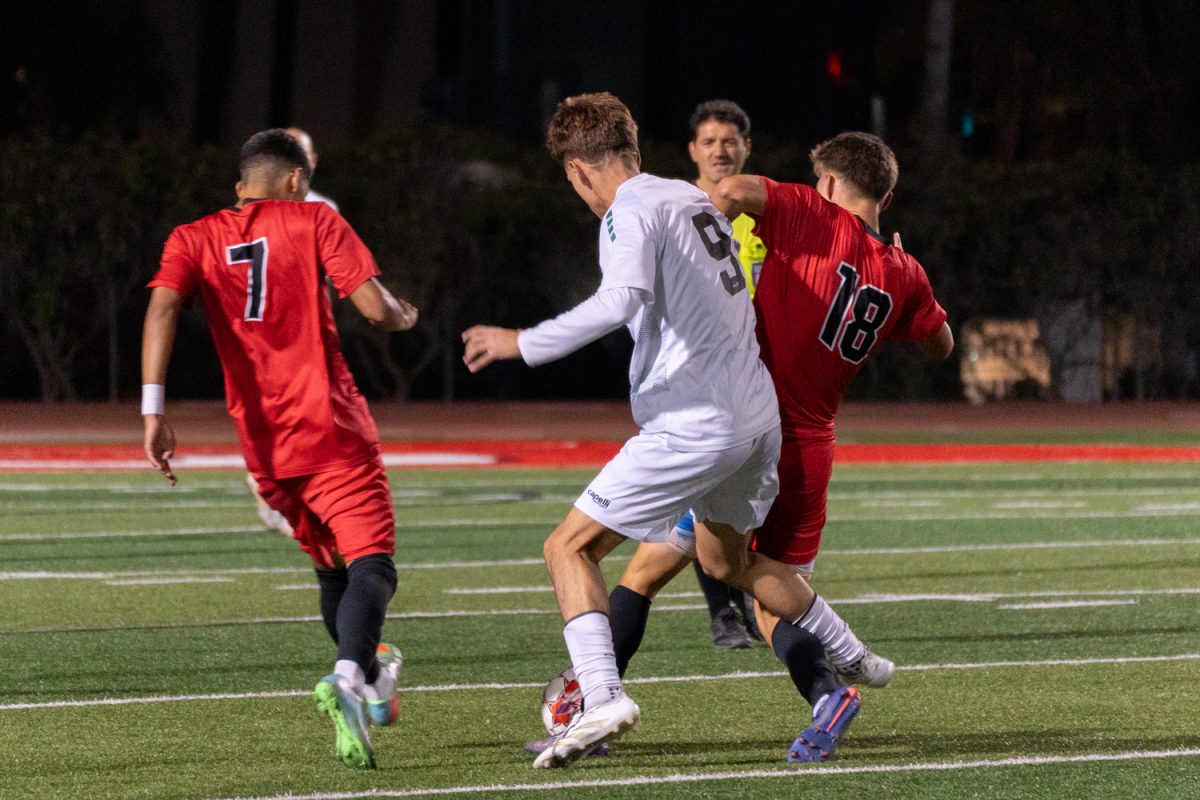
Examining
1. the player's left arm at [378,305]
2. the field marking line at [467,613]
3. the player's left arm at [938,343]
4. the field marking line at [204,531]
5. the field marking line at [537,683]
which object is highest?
the player's left arm at [378,305]

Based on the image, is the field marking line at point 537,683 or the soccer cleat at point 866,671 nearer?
the soccer cleat at point 866,671

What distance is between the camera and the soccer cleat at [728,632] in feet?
28.5

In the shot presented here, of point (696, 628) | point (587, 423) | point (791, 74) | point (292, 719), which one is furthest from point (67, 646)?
point (791, 74)

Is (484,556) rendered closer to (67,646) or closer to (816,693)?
(67,646)

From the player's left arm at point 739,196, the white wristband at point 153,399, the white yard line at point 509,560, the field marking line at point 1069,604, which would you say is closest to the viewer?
the player's left arm at point 739,196

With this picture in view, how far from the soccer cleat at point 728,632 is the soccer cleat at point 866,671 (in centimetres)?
196

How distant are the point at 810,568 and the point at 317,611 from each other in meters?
3.86

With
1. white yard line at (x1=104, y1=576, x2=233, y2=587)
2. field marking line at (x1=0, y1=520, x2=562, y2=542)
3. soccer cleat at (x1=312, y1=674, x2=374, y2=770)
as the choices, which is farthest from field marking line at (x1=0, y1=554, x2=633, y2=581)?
soccer cleat at (x1=312, y1=674, x2=374, y2=770)

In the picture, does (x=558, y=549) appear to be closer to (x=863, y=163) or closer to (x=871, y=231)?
(x=871, y=231)

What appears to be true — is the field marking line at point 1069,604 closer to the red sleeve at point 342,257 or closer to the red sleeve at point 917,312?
the red sleeve at point 917,312

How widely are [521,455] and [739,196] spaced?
47.8 ft

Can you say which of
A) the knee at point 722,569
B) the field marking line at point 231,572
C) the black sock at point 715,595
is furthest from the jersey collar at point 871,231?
the field marking line at point 231,572

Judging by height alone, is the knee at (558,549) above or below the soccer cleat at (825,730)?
above

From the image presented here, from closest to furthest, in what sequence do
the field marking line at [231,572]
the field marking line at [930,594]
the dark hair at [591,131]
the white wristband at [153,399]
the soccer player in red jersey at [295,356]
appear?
the dark hair at [591,131], the soccer player in red jersey at [295,356], the white wristband at [153,399], the field marking line at [930,594], the field marking line at [231,572]
